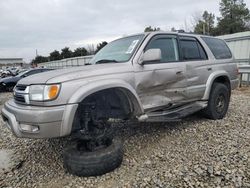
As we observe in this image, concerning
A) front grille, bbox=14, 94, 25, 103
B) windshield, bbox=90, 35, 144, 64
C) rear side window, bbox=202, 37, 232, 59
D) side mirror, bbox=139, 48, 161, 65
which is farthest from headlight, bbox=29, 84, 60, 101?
rear side window, bbox=202, 37, 232, 59

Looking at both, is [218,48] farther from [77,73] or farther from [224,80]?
[77,73]

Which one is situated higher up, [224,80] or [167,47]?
[167,47]

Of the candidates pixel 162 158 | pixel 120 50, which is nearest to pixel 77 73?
pixel 120 50

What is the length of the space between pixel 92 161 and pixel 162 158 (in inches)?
42.9

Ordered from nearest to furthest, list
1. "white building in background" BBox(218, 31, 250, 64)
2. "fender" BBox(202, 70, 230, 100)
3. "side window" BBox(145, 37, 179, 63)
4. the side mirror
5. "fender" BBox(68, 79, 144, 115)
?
"fender" BBox(68, 79, 144, 115) < the side mirror < "side window" BBox(145, 37, 179, 63) < "fender" BBox(202, 70, 230, 100) < "white building in background" BBox(218, 31, 250, 64)

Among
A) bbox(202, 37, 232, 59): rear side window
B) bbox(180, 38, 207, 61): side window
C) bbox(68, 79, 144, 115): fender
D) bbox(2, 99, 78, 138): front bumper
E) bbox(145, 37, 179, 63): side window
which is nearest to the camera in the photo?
bbox(2, 99, 78, 138): front bumper

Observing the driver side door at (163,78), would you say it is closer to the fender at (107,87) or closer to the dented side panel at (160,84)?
the dented side panel at (160,84)

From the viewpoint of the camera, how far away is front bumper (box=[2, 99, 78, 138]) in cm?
287

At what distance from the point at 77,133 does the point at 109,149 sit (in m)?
0.48

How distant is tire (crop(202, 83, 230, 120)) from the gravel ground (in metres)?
0.18

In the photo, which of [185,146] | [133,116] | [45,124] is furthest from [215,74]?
[45,124]

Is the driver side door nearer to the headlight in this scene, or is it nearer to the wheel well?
the headlight

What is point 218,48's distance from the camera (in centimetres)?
563

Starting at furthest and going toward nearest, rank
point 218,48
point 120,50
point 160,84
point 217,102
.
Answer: point 218,48
point 217,102
point 120,50
point 160,84
